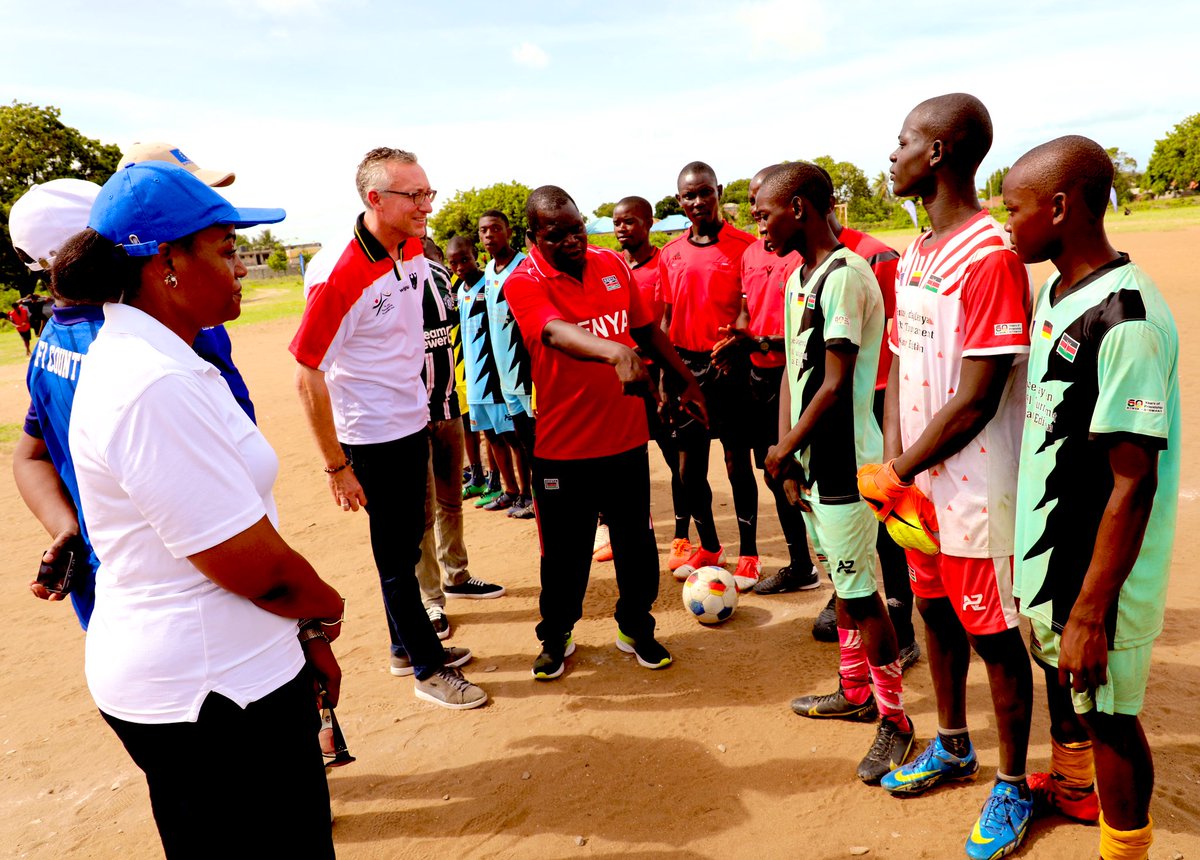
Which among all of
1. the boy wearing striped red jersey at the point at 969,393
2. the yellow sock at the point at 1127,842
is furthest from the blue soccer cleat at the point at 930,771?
the yellow sock at the point at 1127,842

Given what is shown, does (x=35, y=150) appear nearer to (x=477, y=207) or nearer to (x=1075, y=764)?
(x=477, y=207)

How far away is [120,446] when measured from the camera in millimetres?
1720

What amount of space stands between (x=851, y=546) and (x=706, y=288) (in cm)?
293

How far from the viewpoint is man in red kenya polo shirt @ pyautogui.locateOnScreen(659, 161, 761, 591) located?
5.76 meters

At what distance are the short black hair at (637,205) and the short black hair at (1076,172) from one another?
14.8ft

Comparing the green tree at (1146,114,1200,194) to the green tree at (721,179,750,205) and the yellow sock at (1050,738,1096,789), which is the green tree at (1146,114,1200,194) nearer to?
the green tree at (721,179,750,205)

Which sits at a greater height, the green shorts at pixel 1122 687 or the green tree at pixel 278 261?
the green tree at pixel 278 261

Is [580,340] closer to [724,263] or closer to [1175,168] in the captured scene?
[724,263]

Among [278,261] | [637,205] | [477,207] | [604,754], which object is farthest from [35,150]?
[278,261]

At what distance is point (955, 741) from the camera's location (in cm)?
331

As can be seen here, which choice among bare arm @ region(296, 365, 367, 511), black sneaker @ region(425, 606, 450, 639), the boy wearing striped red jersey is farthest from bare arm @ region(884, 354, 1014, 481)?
black sneaker @ region(425, 606, 450, 639)

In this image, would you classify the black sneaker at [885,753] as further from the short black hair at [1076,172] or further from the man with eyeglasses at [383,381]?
the short black hair at [1076,172]

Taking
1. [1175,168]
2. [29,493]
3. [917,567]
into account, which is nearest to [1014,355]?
[917,567]

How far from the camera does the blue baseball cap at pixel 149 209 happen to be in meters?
1.95
